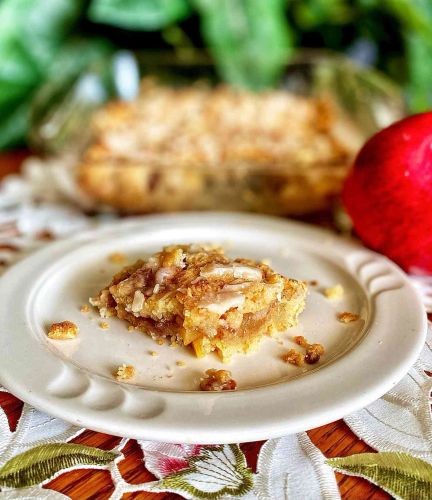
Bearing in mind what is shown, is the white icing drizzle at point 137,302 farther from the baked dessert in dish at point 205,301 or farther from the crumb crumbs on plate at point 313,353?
the crumb crumbs on plate at point 313,353

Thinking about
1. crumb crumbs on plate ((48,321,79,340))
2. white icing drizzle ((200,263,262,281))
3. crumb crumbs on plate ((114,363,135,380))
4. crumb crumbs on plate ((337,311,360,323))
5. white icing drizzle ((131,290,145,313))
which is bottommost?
crumb crumbs on plate ((337,311,360,323))

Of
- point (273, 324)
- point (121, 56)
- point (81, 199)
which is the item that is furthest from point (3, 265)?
point (121, 56)

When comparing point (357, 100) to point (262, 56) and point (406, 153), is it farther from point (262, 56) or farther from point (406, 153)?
A: point (406, 153)

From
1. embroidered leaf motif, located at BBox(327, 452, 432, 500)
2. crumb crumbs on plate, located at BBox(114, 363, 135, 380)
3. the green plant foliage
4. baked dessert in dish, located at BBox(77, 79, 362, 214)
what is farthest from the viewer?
the green plant foliage

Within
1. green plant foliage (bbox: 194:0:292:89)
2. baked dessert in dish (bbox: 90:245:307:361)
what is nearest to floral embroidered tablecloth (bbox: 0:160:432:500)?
baked dessert in dish (bbox: 90:245:307:361)

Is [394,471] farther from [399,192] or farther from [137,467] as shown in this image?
[399,192]

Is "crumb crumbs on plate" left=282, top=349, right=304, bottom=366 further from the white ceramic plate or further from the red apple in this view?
the red apple
